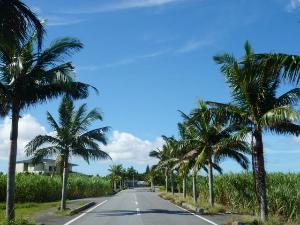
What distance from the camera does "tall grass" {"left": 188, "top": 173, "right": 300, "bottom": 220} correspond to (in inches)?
1067

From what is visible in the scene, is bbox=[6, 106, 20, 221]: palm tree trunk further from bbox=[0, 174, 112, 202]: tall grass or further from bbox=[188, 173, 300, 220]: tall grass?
bbox=[0, 174, 112, 202]: tall grass

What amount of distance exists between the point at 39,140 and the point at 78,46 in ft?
36.9

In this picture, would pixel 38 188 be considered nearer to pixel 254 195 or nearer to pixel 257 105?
pixel 254 195

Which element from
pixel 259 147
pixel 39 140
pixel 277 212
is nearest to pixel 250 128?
pixel 259 147

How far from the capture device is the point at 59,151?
1288 inches

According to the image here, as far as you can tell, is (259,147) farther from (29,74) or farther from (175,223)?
(29,74)

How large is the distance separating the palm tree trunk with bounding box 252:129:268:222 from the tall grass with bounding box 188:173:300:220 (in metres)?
4.22

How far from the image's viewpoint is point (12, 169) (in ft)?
64.9

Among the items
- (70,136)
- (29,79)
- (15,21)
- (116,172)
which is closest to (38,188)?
(70,136)

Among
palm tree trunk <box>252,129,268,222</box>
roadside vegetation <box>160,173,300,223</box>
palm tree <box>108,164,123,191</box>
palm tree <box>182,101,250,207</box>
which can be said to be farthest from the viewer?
palm tree <box>108,164,123,191</box>

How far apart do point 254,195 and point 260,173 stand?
11243mm

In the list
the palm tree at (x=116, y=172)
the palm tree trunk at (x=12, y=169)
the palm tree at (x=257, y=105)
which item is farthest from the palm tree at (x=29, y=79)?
the palm tree at (x=116, y=172)

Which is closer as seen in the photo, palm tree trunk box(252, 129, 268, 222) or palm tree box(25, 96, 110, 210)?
palm tree trunk box(252, 129, 268, 222)

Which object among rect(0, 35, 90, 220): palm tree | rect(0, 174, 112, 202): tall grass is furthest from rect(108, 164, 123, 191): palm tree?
rect(0, 35, 90, 220): palm tree
